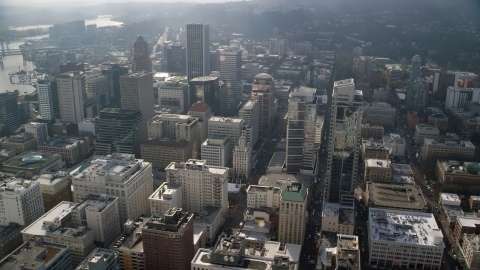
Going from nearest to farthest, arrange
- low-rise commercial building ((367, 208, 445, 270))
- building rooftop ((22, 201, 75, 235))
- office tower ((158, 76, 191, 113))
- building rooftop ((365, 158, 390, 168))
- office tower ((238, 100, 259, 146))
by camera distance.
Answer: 1. building rooftop ((22, 201, 75, 235))
2. low-rise commercial building ((367, 208, 445, 270))
3. building rooftop ((365, 158, 390, 168))
4. office tower ((238, 100, 259, 146))
5. office tower ((158, 76, 191, 113))

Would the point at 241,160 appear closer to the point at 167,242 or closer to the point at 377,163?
the point at 377,163

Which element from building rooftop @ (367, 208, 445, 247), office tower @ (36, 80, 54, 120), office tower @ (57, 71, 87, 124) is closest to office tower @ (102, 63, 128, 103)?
office tower @ (57, 71, 87, 124)

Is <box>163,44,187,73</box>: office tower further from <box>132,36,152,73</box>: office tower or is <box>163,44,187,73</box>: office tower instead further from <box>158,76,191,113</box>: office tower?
<box>158,76,191,113</box>: office tower

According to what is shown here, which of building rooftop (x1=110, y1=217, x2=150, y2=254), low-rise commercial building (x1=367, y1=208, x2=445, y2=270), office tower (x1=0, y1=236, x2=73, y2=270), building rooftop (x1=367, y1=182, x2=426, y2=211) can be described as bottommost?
low-rise commercial building (x1=367, y1=208, x2=445, y2=270)

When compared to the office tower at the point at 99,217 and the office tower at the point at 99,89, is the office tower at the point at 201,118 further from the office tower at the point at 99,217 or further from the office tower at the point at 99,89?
the office tower at the point at 99,89

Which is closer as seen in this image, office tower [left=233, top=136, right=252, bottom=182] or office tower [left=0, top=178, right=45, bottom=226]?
office tower [left=0, top=178, right=45, bottom=226]

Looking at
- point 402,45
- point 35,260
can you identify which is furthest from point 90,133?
point 402,45

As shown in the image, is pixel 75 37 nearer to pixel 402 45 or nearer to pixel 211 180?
pixel 402 45
